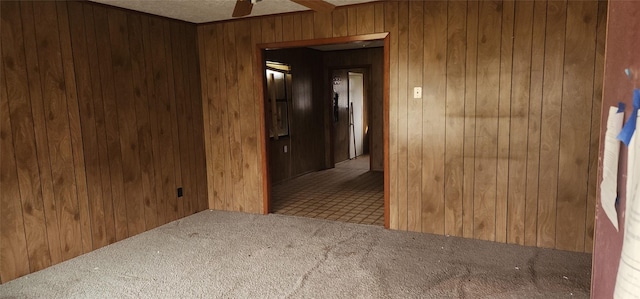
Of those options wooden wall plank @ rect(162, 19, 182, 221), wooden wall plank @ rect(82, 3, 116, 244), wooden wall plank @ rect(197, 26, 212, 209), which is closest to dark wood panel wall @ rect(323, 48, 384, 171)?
wooden wall plank @ rect(197, 26, 212, 209)

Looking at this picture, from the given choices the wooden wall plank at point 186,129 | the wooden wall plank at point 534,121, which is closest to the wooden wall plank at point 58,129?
the wooden wall plank at point 186,129

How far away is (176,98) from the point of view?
4.15m

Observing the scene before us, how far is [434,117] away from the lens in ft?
11.5

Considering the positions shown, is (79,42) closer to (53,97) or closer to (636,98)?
(53,97)

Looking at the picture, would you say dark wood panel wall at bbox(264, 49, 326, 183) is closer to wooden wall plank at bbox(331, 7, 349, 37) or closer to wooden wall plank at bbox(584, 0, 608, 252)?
wooden wall plank at bbox(331, 7, 349, 37)

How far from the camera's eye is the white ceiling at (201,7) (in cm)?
339

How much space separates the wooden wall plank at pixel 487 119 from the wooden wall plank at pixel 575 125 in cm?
47

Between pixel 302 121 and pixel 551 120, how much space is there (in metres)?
4.22

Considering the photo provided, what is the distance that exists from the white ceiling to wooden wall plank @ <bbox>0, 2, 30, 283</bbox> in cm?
94

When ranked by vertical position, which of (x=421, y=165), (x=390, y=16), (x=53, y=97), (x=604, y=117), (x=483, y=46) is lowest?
(x=421, y=165)

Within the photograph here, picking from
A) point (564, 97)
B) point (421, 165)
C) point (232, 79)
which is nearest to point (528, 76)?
point (564, 97)

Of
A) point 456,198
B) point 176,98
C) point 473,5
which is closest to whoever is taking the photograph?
point 473,5

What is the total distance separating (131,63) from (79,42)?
0.49 meters

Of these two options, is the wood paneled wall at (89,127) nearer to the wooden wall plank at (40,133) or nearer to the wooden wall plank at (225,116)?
the wooden wall plank at (40,133)
